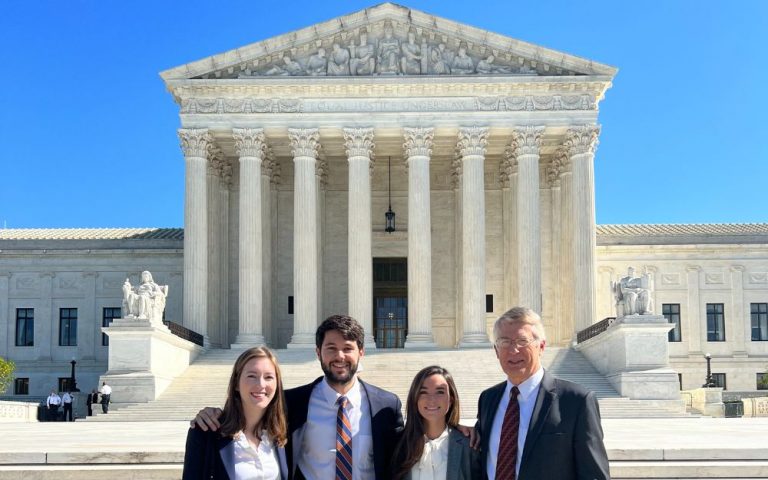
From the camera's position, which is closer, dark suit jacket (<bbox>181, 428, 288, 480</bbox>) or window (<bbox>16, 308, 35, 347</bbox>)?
dark suit jacket (<bbox>181, 428, 288, 480</bbox>)

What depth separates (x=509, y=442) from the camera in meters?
7.46

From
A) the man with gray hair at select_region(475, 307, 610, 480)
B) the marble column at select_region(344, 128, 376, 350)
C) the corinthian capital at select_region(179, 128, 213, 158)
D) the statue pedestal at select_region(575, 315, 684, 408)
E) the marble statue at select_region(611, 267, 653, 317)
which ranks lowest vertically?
the statue pedestal at select_region(575, 315, 684, 408)

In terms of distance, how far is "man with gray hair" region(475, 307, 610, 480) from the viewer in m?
7.23

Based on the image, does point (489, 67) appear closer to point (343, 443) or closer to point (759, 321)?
point (759, 321)

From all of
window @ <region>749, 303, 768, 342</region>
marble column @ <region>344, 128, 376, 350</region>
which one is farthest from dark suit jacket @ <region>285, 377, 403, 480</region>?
window @ <region>749, 303, 768, 342</region>

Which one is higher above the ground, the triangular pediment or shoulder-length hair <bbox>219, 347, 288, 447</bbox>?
the triangular pediment

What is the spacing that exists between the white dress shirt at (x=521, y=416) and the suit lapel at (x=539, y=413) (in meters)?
0.05

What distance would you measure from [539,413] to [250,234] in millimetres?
38028

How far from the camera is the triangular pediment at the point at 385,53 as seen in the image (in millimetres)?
44688

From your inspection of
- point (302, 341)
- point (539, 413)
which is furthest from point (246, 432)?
point (302, 341)

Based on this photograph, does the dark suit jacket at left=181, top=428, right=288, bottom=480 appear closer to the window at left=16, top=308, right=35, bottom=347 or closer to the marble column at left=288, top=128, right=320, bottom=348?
the marble column at left=288, top=128, right=320, bottom=348

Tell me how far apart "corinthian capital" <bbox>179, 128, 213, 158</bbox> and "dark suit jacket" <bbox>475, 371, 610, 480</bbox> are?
1537 inches

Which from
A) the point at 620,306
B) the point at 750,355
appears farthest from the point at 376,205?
the point at 750,355

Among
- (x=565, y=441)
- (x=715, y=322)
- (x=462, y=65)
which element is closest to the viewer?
(x=565, y=441)
